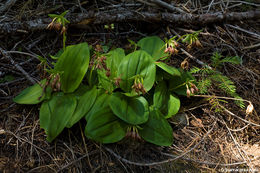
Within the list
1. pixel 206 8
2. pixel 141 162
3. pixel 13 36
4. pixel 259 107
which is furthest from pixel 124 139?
pixel 206 8

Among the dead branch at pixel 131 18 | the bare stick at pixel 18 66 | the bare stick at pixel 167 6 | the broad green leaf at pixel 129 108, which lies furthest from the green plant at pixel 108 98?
the bare stick at pixel 167 6

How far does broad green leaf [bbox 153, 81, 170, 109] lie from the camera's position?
2262 mm

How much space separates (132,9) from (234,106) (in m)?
1.78

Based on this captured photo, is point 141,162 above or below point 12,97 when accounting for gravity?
below

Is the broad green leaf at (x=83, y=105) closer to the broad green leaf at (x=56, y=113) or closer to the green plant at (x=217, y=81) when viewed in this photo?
the broad green leaf at (x=56, y=113)

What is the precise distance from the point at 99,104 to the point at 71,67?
17.6 inches

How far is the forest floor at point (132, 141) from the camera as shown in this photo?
196 cm

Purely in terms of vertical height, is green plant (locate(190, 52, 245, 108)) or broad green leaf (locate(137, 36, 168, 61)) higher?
broad green leaf (locate(137, 36, 168, 61))

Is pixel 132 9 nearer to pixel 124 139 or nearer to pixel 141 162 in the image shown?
pixel 124 139

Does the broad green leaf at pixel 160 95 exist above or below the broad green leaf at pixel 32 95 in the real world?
below

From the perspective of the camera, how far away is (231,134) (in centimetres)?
227

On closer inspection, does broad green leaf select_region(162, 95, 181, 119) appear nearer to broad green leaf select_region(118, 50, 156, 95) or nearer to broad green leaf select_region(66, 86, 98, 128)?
broad green leaf select_region(118, 50, 156, 95)

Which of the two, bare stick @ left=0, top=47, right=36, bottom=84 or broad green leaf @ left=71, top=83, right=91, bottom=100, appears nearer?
broad green leaf @ left=71, top=83, right=91, bottom=100

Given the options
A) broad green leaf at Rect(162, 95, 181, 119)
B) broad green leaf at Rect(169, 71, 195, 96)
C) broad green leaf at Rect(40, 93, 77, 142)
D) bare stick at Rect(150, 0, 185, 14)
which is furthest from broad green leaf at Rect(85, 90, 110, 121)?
bare stick at Rect(150, 0, 185, 14)
